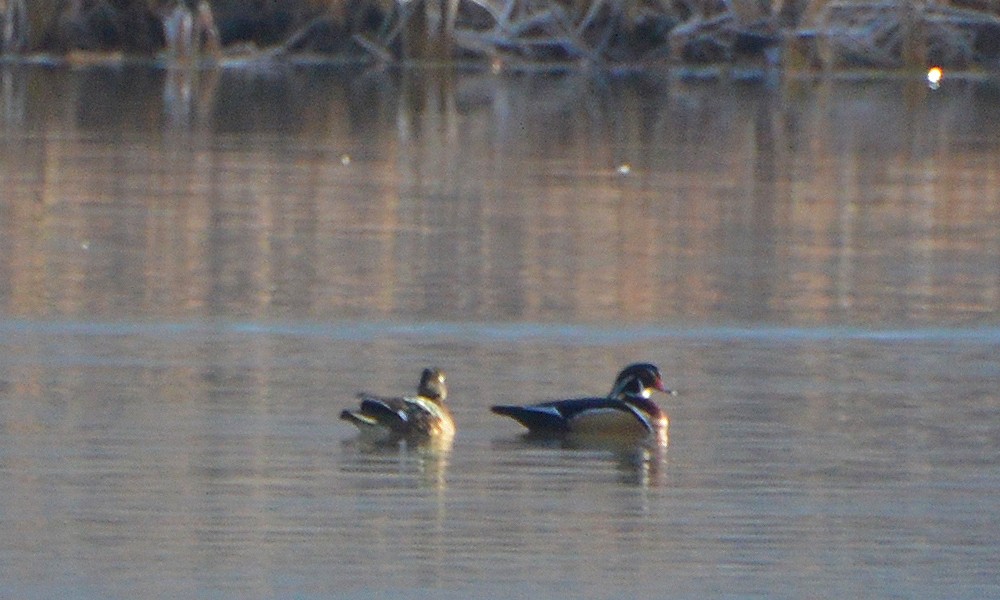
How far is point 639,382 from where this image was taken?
9.63 m

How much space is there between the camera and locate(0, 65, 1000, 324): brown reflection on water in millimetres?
12797

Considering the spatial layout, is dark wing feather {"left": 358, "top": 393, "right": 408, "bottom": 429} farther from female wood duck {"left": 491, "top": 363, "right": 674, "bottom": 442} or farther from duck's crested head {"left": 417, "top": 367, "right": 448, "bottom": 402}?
female wood duck {"left": 491, "top": 363, "right": 674, "bottom": 442}

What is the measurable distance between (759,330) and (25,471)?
13.9ft

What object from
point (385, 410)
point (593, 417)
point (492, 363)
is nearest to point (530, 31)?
point (492, 363)

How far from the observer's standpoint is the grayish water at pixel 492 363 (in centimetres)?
741

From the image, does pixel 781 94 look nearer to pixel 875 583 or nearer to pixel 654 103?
pixel 654 103

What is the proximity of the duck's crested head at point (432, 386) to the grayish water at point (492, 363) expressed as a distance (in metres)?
0.17

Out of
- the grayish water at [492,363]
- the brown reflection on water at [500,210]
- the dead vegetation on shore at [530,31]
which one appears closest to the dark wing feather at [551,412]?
the grayish water at [492,363]

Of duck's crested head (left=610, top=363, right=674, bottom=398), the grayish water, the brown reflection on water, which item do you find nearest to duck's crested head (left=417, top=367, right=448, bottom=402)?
the grayish water

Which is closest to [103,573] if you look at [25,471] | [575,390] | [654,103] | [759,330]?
[25,471]

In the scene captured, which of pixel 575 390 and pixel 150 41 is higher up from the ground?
pixel 150 41

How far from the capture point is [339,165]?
2061 centimetres

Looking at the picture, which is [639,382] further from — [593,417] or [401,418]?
[401,418]

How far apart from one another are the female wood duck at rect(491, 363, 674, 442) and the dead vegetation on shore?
89.6ft
